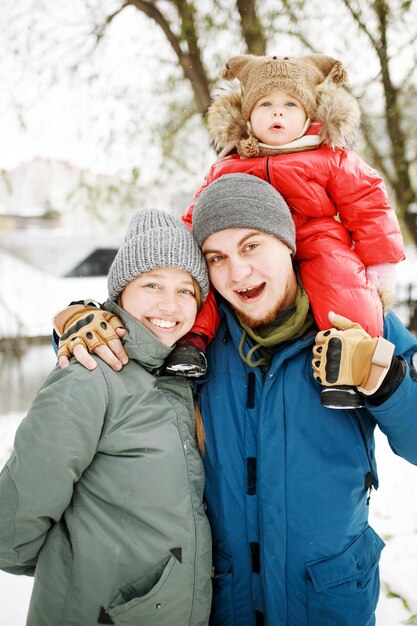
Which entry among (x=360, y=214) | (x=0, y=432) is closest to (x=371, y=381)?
(x=360, y=214)

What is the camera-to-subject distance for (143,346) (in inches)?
64.9

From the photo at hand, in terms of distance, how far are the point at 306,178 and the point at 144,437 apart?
1147mm

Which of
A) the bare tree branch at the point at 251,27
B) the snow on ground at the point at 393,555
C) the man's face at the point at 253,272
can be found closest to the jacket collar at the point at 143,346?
the man's face at the point at 253,272

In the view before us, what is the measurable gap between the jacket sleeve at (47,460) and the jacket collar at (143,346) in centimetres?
21

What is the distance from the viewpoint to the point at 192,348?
5.66ft

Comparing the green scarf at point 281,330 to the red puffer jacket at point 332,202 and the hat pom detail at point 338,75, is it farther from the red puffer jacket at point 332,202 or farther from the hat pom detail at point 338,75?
the hat pom detail at point 338,75

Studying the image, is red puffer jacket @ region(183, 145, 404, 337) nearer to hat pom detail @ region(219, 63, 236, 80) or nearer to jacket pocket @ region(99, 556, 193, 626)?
hat pom detail @ region(219, 63, 236, 80)

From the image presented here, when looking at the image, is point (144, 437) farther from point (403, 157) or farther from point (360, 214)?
point (403, 157)

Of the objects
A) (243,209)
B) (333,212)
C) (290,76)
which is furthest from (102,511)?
(290,76)

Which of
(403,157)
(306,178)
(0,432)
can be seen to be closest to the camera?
(306,178)

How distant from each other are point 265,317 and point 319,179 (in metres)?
0.61

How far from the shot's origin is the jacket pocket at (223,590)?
5.51ft

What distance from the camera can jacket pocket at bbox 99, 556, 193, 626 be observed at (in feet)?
4.65

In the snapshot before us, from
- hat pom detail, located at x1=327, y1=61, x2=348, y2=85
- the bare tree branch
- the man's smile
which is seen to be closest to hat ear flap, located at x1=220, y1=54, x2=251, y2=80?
hat pom detail, located at x1=327, y1=61, x2=348, y2=85
